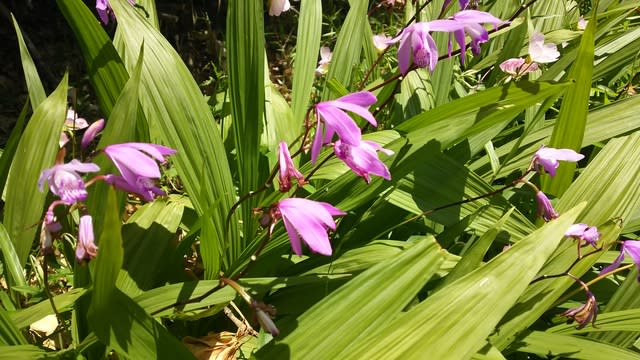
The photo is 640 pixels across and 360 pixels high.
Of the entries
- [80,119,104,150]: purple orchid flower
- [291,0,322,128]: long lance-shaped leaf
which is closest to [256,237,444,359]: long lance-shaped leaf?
[80,119,104,150]: purple orchid flower

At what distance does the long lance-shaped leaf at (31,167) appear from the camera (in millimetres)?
1297

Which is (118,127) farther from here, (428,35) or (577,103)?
(577,103)

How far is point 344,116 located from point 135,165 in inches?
12.9

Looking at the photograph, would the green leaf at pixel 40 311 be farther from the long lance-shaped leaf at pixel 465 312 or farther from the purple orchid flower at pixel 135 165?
the long lance-shaped leaf at pixel 465 312

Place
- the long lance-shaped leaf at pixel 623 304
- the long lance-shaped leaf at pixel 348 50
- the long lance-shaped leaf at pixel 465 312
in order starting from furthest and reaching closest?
the long lance-shaped leaf at pixel 348 50, the long lance-shaped leaf at pixel 623 304, the long lance-shaped leaf at pixel 465 312

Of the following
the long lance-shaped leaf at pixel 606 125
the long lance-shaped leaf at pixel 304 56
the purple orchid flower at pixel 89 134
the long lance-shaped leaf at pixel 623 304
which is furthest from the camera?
the long lance-shaped leaf at pixel 304 56

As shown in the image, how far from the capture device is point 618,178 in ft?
4.88

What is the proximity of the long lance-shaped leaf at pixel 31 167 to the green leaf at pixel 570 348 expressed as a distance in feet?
3.29

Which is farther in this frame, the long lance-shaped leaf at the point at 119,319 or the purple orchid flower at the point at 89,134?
the purple orchid flower at the point at 89,134

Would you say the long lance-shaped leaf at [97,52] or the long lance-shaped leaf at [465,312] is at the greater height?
the long lance-shaped leaf at [97,52]

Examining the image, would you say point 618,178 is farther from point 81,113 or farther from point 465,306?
point 81,113

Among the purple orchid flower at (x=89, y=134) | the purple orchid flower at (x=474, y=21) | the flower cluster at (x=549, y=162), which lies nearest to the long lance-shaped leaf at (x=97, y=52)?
the purple orchid flower at (x=89, y=134)

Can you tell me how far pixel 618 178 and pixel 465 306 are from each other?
0.72 m

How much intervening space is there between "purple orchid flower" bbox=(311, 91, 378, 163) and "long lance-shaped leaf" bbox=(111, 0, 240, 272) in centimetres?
35
